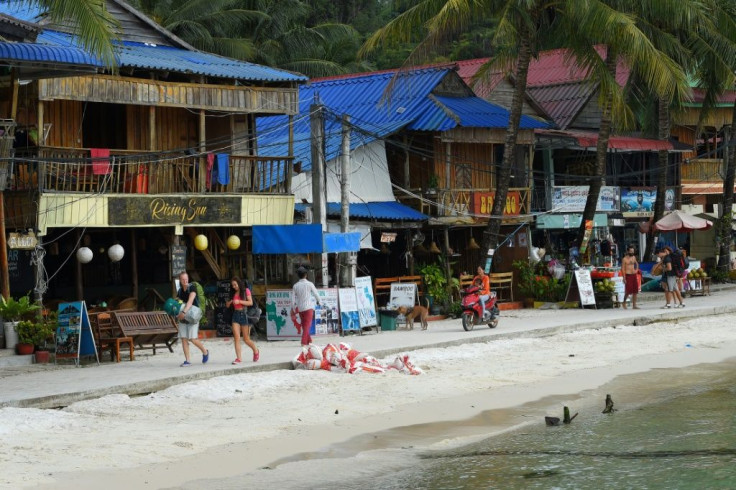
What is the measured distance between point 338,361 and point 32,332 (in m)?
5.11

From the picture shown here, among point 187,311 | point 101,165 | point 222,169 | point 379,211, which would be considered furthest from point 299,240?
point 379,211

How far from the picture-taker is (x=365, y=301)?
77.5 ft

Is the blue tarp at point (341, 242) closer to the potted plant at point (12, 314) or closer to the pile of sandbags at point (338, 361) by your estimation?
the pile of sandbags at point (338, 361)

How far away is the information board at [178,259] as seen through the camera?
23.3 m

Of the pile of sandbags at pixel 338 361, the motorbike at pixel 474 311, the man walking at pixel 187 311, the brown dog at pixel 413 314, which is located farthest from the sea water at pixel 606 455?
the brown dog at pixel 413 314

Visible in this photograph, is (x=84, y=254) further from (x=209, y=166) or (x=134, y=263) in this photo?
(x=209, y=166)

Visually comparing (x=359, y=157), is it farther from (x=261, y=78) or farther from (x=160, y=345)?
(x=160, y=345)

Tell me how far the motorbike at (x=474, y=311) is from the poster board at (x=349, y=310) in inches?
89.1

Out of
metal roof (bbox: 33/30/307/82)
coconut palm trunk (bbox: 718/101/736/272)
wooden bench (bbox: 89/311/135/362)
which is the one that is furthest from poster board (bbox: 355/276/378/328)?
coconut palm trunk (bbox: 718/101/736/272)

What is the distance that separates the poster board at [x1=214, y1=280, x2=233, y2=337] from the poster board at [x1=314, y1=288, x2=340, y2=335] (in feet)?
6.38

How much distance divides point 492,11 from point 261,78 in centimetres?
629

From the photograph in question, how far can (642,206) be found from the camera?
38469 mm

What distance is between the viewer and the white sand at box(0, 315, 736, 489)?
40.7 feet

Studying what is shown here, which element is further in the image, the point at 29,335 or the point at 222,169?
the point at 222,169
